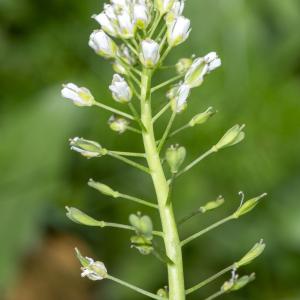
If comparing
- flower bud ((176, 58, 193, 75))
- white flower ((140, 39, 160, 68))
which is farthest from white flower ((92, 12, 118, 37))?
flower bud ((176, 58, 193, 75))

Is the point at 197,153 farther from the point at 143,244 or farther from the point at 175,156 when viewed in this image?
the point at 143,244

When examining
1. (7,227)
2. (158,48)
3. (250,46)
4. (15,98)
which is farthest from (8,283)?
(158,48)

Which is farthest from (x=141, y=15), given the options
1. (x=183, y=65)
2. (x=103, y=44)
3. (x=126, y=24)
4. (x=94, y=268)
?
(x=94, y=268)

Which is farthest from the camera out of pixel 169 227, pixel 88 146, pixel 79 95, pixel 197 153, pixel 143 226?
pixel 197 153

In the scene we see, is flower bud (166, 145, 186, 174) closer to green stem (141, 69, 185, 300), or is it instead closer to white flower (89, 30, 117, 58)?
green stem (141, 69, 185, 300)

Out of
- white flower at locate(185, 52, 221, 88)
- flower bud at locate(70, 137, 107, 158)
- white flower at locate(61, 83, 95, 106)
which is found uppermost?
white flower at locate(61, 83, 95, 106)

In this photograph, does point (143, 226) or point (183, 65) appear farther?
point (183, 65)
